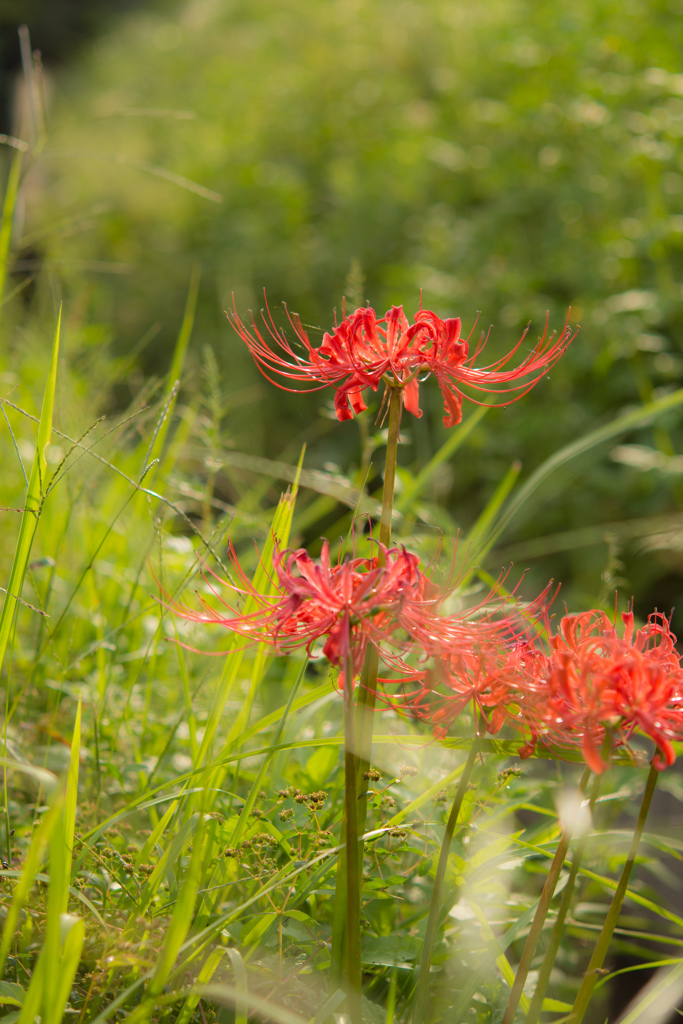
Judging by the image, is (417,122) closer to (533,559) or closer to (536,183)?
(536,183)

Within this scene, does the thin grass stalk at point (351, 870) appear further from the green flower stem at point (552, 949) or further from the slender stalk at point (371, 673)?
Result: the green flower stem at point (552, 949)

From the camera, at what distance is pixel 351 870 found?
35.4 inches

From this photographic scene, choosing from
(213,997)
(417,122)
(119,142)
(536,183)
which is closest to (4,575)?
(213,997)

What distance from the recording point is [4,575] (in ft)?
7.38

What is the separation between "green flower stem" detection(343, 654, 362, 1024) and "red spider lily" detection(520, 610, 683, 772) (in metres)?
0.20

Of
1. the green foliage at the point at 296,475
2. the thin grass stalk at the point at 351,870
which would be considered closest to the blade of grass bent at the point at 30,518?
the green foliage at the point at 296,475

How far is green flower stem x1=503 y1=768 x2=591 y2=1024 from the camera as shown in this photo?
2.89ft

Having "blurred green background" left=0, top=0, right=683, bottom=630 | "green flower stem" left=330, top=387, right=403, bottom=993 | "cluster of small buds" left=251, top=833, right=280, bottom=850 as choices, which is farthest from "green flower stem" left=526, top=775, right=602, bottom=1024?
"blurred green background" left=0, top=0, right=683, bottom=630

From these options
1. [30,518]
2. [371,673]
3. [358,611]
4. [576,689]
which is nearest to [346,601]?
[358,611]

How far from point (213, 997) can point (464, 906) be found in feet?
1.32

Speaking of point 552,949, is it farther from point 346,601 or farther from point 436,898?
point 346,601

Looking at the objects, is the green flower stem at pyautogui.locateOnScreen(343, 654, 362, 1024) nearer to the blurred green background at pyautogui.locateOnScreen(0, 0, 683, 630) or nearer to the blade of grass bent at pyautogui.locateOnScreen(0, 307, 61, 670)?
the blade of grass bent at pyautogui.locateOnScreen(0, 307, 61, 670)

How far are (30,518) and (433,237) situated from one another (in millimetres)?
3405

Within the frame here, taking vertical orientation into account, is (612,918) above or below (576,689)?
below
